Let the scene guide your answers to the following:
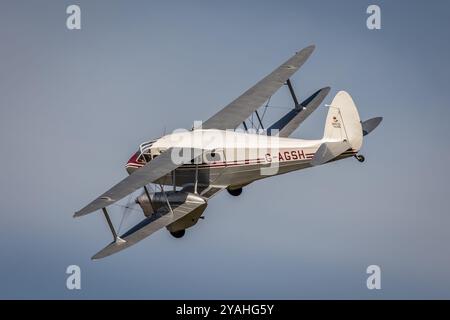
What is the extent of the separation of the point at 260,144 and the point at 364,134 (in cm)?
406

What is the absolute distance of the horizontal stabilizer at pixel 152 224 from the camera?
37.9 metres

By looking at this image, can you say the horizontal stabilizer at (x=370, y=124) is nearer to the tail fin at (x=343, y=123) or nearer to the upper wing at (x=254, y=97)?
the tail fin at (x=343, y=123)

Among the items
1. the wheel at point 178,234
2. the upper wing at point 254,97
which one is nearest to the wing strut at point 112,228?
the wheel at point 178,234

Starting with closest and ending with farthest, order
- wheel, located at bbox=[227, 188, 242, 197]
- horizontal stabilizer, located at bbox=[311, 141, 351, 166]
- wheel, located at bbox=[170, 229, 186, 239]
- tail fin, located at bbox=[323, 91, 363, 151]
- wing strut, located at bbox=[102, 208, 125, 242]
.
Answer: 1. wing strut, located at bbox=[102, 208, 125, 242]
2. horizontal stabilizer, located at bbox=[311, 141, 351, 166]
3. wheel, located at bbox=[170, 229, 186, 239]
4. tail fin, located at bbox=[323, 91, 363, 151]
5. wheel, located at bbox=[227, 188, 242, 197]

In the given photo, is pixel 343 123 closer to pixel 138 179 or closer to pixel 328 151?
A: pixel 328 151

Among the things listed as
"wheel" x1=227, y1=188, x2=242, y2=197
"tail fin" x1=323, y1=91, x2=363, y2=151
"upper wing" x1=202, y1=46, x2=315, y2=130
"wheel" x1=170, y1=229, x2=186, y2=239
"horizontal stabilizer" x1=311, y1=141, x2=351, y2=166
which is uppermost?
"upper wing" x1=202, y1=46, x2=315, y2=130

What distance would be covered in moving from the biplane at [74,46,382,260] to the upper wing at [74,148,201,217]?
3 cm

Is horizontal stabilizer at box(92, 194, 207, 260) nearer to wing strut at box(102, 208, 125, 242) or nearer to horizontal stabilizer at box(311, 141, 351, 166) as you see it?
wing strut at box(102, 208, 125, 242)

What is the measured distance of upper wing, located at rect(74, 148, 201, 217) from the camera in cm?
3650


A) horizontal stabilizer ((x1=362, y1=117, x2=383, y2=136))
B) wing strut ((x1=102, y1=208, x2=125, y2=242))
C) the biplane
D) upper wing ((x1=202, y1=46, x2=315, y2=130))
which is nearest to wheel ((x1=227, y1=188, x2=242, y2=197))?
the biplane

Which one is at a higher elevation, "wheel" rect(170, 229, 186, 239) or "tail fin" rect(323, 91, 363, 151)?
"tail fin" rect(323, 91, 363, 151)

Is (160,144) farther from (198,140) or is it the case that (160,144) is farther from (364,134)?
(364,134)

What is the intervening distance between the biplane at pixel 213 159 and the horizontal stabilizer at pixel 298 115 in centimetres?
78

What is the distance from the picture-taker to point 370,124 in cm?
4281
